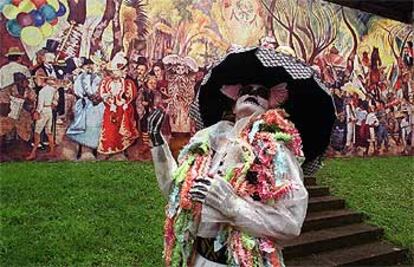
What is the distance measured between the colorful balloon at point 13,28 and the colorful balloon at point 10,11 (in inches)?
2.4

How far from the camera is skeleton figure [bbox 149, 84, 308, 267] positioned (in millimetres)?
1480

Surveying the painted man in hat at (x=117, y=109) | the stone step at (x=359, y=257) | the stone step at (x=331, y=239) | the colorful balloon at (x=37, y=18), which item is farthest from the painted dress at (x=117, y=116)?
the stone step at (x=359, y=257)

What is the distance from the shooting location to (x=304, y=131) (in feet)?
Result: 6.08

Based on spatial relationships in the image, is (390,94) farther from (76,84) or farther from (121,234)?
(121,234)

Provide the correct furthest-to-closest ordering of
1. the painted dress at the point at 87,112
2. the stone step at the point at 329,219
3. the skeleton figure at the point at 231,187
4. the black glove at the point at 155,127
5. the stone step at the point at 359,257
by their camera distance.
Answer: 1. the painted dress at the point at 87,112
2. the stone step at the point at 329,219
3. the stone step at the point at 359,257
4. the black glove at the point at 155,127
5. the skeleton figure at the point at 231,187

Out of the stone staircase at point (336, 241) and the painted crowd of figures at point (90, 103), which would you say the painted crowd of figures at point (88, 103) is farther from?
the stone staircase at point (336, 241)

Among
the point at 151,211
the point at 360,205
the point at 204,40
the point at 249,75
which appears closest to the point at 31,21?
the point at 204,40

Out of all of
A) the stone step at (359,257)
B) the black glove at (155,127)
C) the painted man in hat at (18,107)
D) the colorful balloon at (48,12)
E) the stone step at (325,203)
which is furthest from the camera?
the colorful balloon at (48,12)

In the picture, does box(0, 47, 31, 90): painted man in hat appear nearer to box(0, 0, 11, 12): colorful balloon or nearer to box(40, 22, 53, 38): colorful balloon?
box(40, 22, 53, 38): colorful balloon

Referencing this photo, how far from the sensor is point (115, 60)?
694 centimetres

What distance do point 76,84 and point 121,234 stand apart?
3.08 meters

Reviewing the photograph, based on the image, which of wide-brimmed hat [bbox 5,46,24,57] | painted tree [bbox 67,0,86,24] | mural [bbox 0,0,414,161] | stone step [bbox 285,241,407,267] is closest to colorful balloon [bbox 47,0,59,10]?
mural [bbox 0,0,414,161]

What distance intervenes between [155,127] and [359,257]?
3406 millimetres

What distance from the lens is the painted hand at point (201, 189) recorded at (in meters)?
1.50
